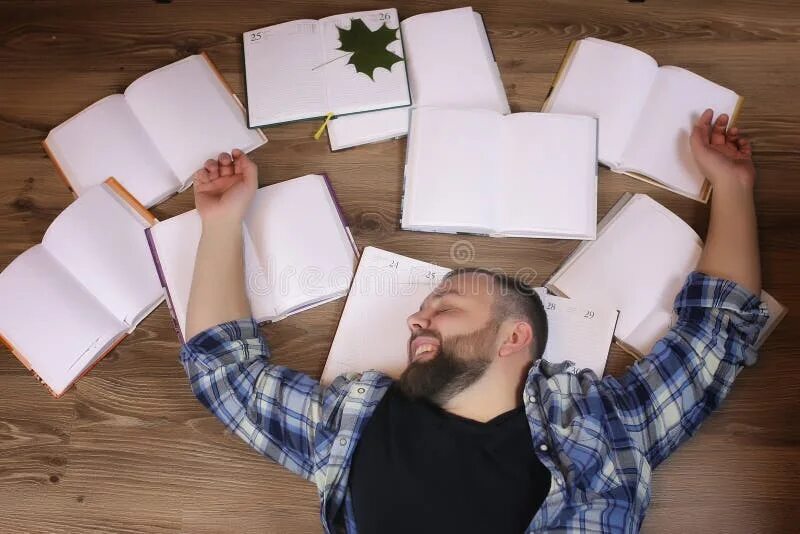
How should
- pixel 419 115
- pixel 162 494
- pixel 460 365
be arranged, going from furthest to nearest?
1. pixel 419 115
2. pixel 162 494
3. pixel 460 365

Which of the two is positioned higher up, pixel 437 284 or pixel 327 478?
pixel 437 284

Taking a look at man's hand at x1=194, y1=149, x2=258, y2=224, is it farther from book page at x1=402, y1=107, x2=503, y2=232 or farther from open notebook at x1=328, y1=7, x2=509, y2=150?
book page at x1=402, y1=107, x2=503, y2=232

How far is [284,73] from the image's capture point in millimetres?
1233

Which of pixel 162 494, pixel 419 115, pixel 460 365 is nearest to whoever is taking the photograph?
pixel 460 365

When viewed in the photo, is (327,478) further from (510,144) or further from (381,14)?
(381,14)

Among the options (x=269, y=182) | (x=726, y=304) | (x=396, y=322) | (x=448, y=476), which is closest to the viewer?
(x=448, y=476)

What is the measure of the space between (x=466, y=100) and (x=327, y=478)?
70 centimetres

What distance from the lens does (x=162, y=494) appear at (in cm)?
108

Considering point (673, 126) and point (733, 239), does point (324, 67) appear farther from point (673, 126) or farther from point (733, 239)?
point (733, 239)

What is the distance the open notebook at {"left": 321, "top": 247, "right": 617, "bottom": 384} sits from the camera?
109 cm

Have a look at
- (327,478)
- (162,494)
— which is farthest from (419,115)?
(162,494)

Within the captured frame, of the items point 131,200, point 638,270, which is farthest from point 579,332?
point 131,200

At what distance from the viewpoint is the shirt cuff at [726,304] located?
1.00 metres

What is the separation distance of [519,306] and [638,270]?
10.2 inches
